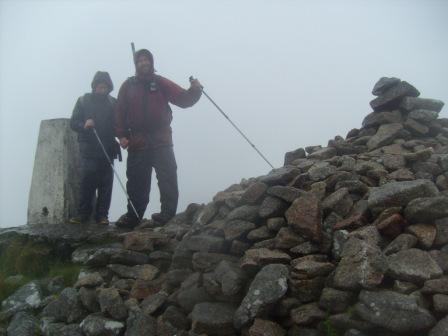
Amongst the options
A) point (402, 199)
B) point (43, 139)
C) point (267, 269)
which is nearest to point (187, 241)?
point (267, 269)

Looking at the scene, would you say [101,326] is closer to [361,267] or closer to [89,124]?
[361,267]

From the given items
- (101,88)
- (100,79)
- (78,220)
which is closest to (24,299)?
(78,220)

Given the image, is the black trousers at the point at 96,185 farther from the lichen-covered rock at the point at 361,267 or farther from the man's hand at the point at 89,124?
the lichen-covered rock at the point at 361,267

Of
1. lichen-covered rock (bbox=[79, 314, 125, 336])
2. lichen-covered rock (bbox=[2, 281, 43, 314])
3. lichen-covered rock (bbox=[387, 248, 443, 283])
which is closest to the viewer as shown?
lichen-covered rock (bbox=[387, 248, 443, 283])

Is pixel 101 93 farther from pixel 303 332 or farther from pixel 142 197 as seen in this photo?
pixel 303 332

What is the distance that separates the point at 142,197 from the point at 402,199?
5.53 m

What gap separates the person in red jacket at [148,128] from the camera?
941 centimetres

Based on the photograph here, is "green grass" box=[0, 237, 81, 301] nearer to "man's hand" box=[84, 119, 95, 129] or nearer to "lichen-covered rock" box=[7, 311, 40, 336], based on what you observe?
"lichen-covered rock" box=[7, 311, 40, 336]

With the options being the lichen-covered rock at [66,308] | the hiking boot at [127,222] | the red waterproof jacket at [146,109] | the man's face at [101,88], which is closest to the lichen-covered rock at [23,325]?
the lichen-covered rock at [66,308]

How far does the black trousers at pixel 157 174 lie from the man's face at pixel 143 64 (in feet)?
5.27

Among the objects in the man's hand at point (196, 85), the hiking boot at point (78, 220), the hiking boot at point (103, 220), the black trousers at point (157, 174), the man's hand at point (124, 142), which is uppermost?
the man's hand at point (196, 85)

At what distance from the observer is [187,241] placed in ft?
23.2

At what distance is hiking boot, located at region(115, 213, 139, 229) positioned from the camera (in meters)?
9.62

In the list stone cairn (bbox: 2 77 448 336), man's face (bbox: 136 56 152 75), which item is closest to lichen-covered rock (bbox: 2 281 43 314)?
stone cairn (bbox: 2 77 448 336)
